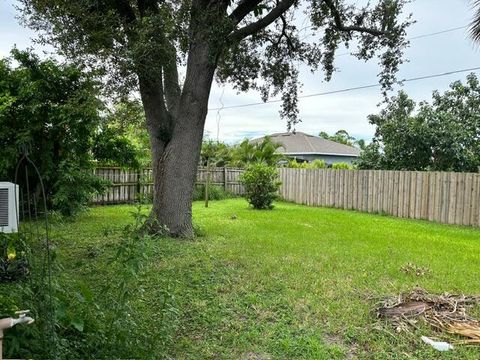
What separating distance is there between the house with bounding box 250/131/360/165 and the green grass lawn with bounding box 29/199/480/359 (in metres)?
17.3

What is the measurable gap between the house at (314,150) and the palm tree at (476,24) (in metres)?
18.8

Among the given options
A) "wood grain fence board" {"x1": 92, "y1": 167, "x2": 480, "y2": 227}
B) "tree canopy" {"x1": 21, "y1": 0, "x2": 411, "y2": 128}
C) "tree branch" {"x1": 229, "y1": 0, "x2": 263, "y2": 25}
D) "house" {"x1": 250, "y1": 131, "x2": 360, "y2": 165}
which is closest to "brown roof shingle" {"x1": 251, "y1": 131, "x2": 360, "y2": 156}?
"house" {"x1": 250, "y1": 131, "x2": 360, "y2": 165}

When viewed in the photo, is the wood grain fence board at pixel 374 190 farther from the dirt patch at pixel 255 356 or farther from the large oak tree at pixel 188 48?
the dirt patch at pixel 255 356

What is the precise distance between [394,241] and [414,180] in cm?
467

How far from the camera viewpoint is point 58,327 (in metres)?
2.32

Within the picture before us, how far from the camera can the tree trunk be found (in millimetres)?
7062

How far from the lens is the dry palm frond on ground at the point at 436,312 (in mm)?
3229

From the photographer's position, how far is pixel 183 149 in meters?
7.12

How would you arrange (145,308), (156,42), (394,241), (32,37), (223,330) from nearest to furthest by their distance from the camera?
(223,330)
(145,308)
(156,42)
(32,37)
(394,241)

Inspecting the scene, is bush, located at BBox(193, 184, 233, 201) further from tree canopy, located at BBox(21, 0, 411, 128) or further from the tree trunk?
the tree trunk

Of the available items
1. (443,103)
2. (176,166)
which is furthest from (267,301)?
(443,103)

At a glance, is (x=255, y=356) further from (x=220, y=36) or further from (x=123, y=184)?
(x=123, y=184)

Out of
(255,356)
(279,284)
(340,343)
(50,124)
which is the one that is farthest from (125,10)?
(340,343)

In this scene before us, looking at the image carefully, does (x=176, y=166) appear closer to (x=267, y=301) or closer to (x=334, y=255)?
(x=334, y=255)
